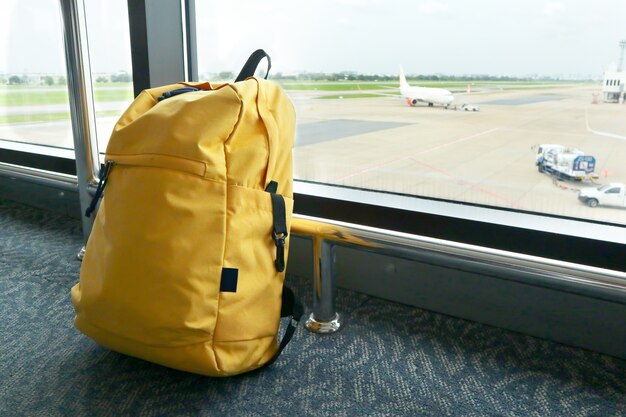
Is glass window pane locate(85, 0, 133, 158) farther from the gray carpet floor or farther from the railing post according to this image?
the railing post

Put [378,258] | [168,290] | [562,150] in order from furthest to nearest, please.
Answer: [378,258], [562,150], [168,290]

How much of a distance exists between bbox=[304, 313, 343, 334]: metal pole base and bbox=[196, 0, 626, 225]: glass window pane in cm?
43

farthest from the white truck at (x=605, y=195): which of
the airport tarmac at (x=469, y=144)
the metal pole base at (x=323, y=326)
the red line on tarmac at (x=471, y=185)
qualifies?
the metal pole base at (x=323, y=326)

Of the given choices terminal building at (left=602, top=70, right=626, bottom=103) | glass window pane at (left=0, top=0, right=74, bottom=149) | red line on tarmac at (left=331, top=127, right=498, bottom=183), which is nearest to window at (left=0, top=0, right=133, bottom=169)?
glass window pane at (left=0, top=0, right=74, bottom=149)

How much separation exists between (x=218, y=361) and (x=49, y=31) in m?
1.94

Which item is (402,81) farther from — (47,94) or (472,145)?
(47,94)

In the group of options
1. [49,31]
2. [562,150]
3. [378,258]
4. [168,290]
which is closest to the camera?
[168,290]

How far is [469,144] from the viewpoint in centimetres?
136

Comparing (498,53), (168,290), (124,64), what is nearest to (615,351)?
(498,53)

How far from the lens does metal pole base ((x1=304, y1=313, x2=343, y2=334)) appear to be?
1.21m

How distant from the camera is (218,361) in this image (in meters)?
0.92

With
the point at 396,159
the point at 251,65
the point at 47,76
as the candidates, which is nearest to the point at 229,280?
the point at 251,65

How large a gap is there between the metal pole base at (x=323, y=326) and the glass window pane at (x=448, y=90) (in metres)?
0.43

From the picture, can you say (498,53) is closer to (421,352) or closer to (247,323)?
(421,352)
